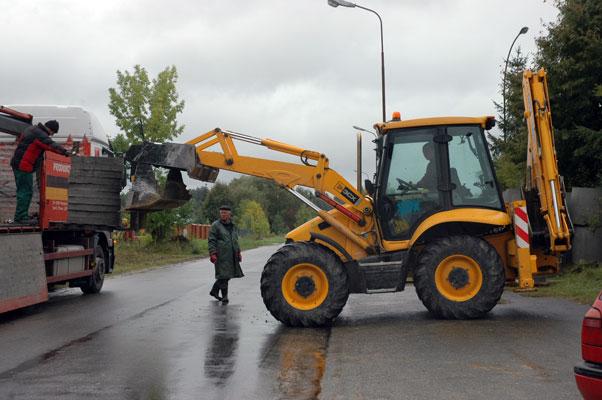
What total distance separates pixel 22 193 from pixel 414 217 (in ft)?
21.2

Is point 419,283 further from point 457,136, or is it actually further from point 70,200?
point 70,200

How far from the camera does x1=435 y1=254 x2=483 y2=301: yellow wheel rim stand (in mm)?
10922

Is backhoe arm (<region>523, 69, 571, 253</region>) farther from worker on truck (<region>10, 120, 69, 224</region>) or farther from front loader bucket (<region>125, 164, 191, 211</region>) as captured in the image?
worker on truck (<region>10, 120, 69, 224</region>)

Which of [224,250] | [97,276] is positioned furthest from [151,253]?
[224,250]

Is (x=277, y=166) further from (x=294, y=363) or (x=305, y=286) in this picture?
(x=294, y=363)

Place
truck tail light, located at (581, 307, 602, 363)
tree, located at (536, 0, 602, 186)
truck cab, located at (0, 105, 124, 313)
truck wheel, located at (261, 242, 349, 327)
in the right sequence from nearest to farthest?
1. truck tail light, located at (581, 307, 602, 363)
2. truck wheel, located at (261, 242, 349, 327)
3. truck cab, located at (0, 105, 124, 313)
4. tree, located at (536, 0, 602, 186)

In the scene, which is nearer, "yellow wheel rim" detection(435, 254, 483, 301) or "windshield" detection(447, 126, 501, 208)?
"yellow wheel rim" detection(435, 254, 483, 301)

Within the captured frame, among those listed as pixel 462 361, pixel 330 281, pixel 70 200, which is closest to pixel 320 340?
pixel 330 281

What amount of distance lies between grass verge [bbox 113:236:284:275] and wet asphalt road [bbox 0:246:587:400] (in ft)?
53.3

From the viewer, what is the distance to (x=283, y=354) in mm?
8633

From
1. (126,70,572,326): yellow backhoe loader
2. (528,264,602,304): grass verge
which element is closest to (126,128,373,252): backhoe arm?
(126,70,572,326): yellow backhoe loader

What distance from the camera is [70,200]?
14.9 m

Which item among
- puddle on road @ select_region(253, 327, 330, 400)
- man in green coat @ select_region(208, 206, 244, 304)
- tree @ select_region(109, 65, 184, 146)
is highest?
tree @ select_region(109, 65, 184, 146)

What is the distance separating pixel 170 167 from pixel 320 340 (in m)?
3.62
